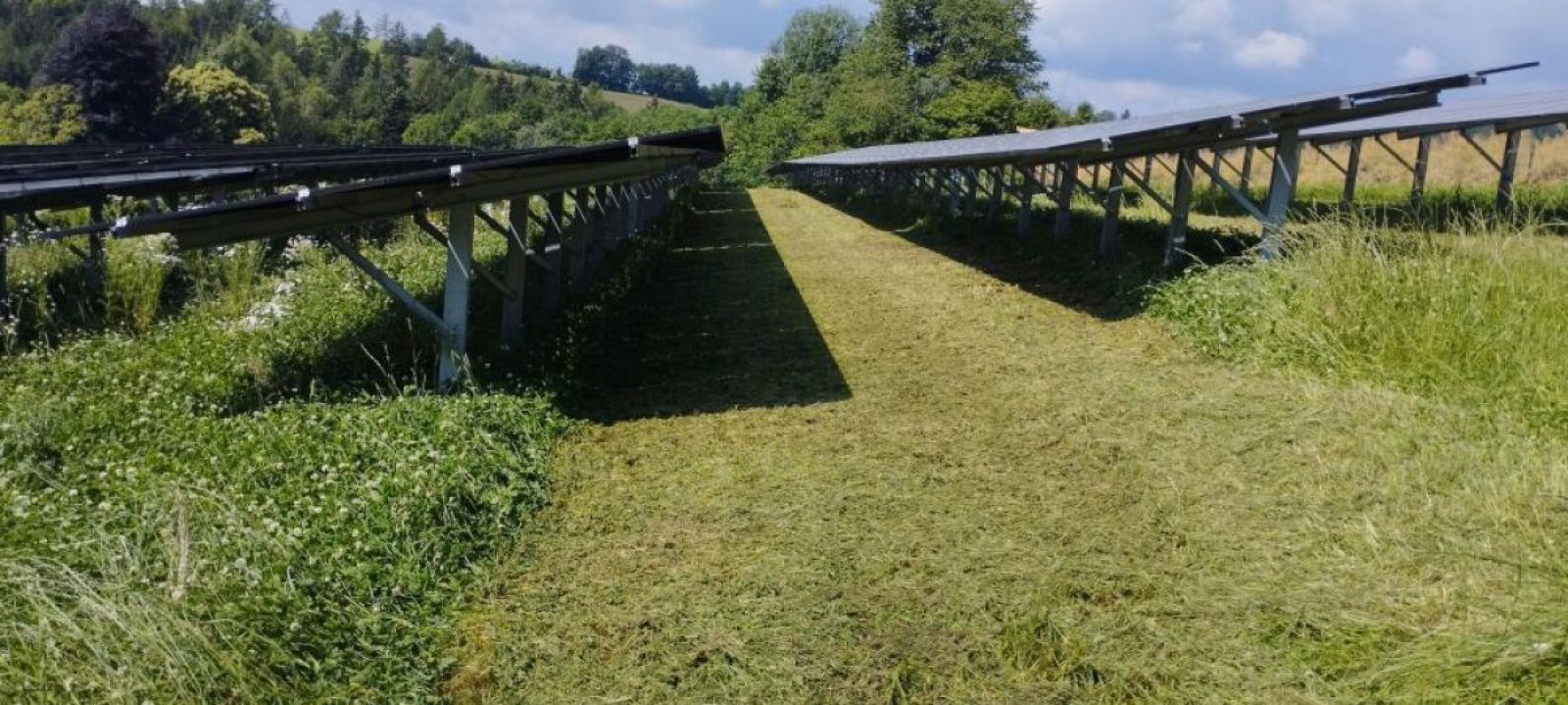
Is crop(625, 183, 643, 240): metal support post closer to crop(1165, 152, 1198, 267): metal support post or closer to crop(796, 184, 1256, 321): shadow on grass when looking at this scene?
crop(796, 184, 1256, 321): shadow on grass

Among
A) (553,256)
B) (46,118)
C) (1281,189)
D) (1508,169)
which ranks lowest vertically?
(553,256)

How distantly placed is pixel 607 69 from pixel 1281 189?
17846 cm

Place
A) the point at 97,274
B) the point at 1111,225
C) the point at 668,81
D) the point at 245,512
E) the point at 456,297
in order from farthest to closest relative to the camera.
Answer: the point at 668,81, the point at 1111,225, the point at 97,274, the point at 456,297, the point at 245,512

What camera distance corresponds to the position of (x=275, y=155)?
43.5 feet

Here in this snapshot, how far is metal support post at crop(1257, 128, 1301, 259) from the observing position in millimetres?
8328

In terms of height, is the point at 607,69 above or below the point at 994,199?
above

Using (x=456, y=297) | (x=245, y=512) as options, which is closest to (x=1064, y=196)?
(x=456, y=297)

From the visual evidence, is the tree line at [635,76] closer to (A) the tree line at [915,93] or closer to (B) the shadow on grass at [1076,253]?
(A) the tree line at [915,93]

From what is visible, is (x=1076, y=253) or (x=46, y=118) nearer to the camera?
(x=1076, y=253)

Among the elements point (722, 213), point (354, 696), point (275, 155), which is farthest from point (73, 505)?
point (722, 213)

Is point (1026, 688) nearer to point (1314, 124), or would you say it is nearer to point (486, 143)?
point (1314, 124)

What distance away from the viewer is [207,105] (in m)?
66.2

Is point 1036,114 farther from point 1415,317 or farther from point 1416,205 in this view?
point 1415,317

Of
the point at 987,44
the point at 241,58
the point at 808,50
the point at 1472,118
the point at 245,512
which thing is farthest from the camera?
the point at 241,58
